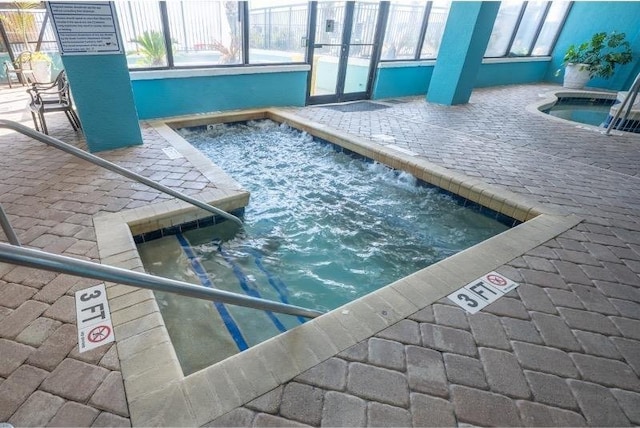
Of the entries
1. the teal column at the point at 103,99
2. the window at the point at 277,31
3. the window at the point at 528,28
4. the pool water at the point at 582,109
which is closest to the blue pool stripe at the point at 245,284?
the teal column at the point at 103,99

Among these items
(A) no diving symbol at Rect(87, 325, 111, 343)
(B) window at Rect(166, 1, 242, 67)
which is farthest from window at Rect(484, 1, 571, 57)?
(A) no diving symbol at Rect(87, 325, 111, 343)

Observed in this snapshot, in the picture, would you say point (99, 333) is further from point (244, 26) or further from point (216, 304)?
point (244, 26)

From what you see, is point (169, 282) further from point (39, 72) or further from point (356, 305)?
point (39, 72)

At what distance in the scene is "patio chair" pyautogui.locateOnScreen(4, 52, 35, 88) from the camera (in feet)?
22.6

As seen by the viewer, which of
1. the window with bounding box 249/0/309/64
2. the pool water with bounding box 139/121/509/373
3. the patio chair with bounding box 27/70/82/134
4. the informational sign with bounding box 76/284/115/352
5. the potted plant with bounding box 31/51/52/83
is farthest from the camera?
the potted plant with bounding box 31/51/52/83

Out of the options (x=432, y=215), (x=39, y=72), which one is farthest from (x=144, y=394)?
(x=39, y=72)

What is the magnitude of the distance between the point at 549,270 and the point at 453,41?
21.0 feet

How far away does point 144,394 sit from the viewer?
1.33 m

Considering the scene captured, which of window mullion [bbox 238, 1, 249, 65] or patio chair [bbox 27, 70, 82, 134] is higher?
window mullion [bbox 238, 1, 249, 65]

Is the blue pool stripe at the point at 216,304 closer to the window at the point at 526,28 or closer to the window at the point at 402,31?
the window at the point at 402,31

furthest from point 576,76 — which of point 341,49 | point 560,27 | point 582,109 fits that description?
point 341,49

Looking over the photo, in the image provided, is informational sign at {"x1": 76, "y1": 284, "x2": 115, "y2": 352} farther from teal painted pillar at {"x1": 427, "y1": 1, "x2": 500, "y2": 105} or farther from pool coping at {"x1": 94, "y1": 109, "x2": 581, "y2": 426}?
teal painted pillar at {"x1": 427, "y1": 1, "x2": 500, "y2": 105}

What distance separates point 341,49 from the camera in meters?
6.84

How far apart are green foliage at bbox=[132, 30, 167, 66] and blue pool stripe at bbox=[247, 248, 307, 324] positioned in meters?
4.01
